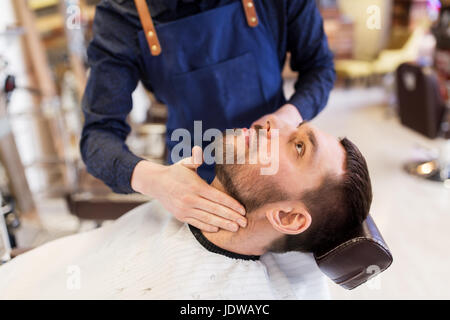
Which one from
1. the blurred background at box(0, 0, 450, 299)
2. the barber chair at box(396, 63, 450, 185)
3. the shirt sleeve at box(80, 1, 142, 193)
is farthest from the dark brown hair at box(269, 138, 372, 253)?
the barber chair at box(396, 63, 450, 185)

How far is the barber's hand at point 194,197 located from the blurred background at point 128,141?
66 cm

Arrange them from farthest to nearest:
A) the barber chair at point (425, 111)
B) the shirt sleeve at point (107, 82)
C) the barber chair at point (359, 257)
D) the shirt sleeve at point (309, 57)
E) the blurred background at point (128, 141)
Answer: the barber chair at point (425, 111) → the blurred background at point (128, 141) → the shirt sleeve at point (309, 57) → the shirt sleeve at point (107, 82) → the barber chair at point (359, 257)

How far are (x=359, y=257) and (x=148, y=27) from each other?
79 centimetres

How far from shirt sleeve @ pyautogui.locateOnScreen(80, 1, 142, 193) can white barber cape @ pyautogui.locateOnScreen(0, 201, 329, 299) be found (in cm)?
20

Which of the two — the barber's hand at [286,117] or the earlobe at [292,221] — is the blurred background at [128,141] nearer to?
the barber's hand at [286,117]

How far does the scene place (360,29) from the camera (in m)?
6.73

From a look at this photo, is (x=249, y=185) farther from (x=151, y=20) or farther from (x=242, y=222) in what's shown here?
(x=151, y=20)

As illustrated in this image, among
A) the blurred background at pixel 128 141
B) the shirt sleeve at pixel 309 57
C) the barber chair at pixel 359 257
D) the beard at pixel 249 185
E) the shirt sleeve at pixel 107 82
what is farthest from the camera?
the blurred background at pixel 128 141

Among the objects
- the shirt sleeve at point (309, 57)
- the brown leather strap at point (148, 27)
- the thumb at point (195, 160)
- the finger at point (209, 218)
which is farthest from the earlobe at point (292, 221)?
the brown leather strap at point (148, 27)

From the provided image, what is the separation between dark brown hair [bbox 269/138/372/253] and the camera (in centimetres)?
92

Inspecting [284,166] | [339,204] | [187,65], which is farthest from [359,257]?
[187,65]

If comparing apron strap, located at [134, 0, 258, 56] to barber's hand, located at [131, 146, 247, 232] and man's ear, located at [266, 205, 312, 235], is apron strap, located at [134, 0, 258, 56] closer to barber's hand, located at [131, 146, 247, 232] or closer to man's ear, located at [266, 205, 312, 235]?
barber's hand, located at [131, 146, 247, 232]

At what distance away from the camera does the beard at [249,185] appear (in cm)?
94
